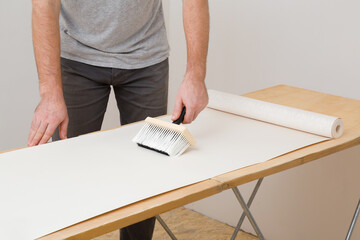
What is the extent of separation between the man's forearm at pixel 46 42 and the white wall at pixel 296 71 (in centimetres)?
137

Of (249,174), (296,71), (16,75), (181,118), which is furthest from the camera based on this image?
(16,75)

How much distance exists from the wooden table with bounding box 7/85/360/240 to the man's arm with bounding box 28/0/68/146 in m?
0.56

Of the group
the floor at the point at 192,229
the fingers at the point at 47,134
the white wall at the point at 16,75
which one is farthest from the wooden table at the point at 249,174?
the white wall at the point at 16,75

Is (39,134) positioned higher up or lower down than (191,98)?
lower down

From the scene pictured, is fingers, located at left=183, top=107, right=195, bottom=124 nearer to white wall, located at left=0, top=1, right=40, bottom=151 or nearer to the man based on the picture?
the man

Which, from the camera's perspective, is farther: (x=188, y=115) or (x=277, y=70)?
(x=277, y=70)

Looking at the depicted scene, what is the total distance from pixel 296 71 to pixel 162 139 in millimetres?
1389

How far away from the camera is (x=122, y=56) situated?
6.65ft

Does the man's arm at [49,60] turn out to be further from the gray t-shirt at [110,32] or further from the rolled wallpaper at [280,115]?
the rolled wallpaper at [280,115]

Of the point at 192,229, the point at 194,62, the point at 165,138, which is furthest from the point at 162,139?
the point at 192,229

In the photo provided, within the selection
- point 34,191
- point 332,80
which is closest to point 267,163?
point 34,191

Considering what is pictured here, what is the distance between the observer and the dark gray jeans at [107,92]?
80.7 inches

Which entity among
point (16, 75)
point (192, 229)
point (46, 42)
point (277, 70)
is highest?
point (46, 42)

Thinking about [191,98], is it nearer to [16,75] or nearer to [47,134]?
[47,134]
